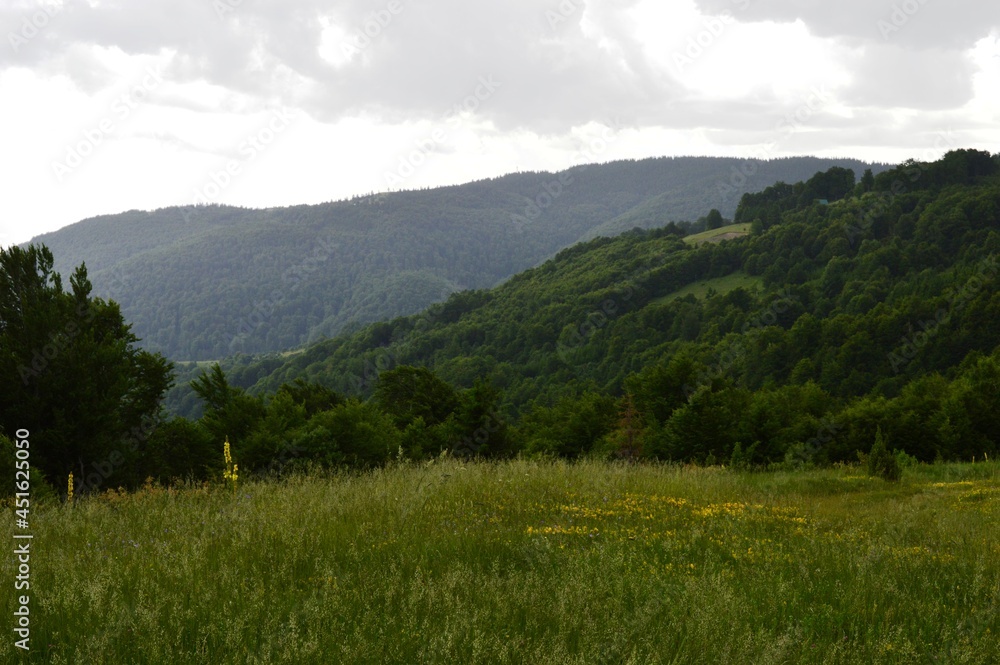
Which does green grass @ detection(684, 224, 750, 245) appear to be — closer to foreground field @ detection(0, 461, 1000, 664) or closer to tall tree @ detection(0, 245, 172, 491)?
tall tree @ detection(0, 245, 172, 491)

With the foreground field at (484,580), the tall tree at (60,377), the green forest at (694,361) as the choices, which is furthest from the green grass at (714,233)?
the foreground field at (484,580)

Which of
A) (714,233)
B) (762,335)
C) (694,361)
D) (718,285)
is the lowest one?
(694,361)

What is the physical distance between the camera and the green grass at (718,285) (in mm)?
142625

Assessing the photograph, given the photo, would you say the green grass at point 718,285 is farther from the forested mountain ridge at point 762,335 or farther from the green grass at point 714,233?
the green grass at point 714,233

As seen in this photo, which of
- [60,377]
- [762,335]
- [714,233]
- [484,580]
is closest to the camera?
[484,580]

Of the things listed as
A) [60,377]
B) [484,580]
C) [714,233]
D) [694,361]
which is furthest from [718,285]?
[484,580]

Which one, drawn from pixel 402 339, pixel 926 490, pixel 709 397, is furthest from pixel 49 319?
pixel 402 339

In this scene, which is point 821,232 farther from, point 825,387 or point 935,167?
point 825,387

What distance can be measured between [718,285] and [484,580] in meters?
152

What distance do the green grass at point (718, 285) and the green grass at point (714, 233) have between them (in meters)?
23.4

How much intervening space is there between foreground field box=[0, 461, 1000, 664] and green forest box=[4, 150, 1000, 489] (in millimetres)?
3934

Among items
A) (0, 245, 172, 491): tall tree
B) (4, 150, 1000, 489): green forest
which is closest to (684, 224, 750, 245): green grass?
(4, 150, 1000, 489): green forest

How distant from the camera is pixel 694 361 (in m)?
37.1

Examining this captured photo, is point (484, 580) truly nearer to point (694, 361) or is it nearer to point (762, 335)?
point (694, 361)
